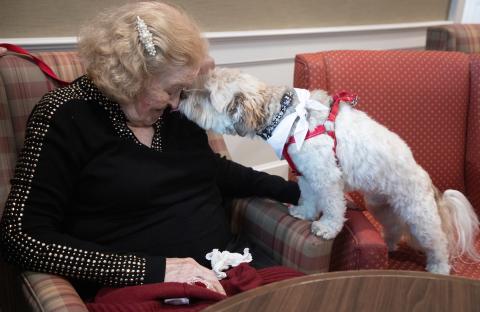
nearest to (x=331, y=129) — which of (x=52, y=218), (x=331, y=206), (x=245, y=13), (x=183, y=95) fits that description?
(x=331, y=206)

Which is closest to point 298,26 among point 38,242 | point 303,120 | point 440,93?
point 440,93

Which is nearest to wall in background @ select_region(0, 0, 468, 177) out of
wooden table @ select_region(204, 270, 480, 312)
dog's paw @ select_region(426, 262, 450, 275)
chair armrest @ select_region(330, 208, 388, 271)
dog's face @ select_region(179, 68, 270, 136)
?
dog's face @ select_region(179, 68, 270, 136)

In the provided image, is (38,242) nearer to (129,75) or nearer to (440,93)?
(129,75)

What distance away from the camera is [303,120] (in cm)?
135

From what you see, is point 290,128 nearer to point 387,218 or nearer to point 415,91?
point 387,218

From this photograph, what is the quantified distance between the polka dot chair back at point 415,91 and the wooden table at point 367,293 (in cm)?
108

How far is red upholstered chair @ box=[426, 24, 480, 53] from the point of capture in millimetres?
2141

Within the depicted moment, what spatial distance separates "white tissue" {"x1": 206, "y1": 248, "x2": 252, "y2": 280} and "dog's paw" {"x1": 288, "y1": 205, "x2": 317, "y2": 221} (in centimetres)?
24

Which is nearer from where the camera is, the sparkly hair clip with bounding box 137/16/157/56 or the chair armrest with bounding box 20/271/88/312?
the chair armrest with bounding box 20/271/88/312

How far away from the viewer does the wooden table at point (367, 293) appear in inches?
28.6

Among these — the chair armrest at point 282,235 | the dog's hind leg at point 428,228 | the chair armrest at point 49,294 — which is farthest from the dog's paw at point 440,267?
the chair armrest at point 49,294

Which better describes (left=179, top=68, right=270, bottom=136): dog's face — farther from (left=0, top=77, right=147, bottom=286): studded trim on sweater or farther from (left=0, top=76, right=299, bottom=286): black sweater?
(left=0, top=77, right=147, bottom=286): studded trim on sweater

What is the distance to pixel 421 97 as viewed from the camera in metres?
1.89

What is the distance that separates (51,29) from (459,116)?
1.67m
